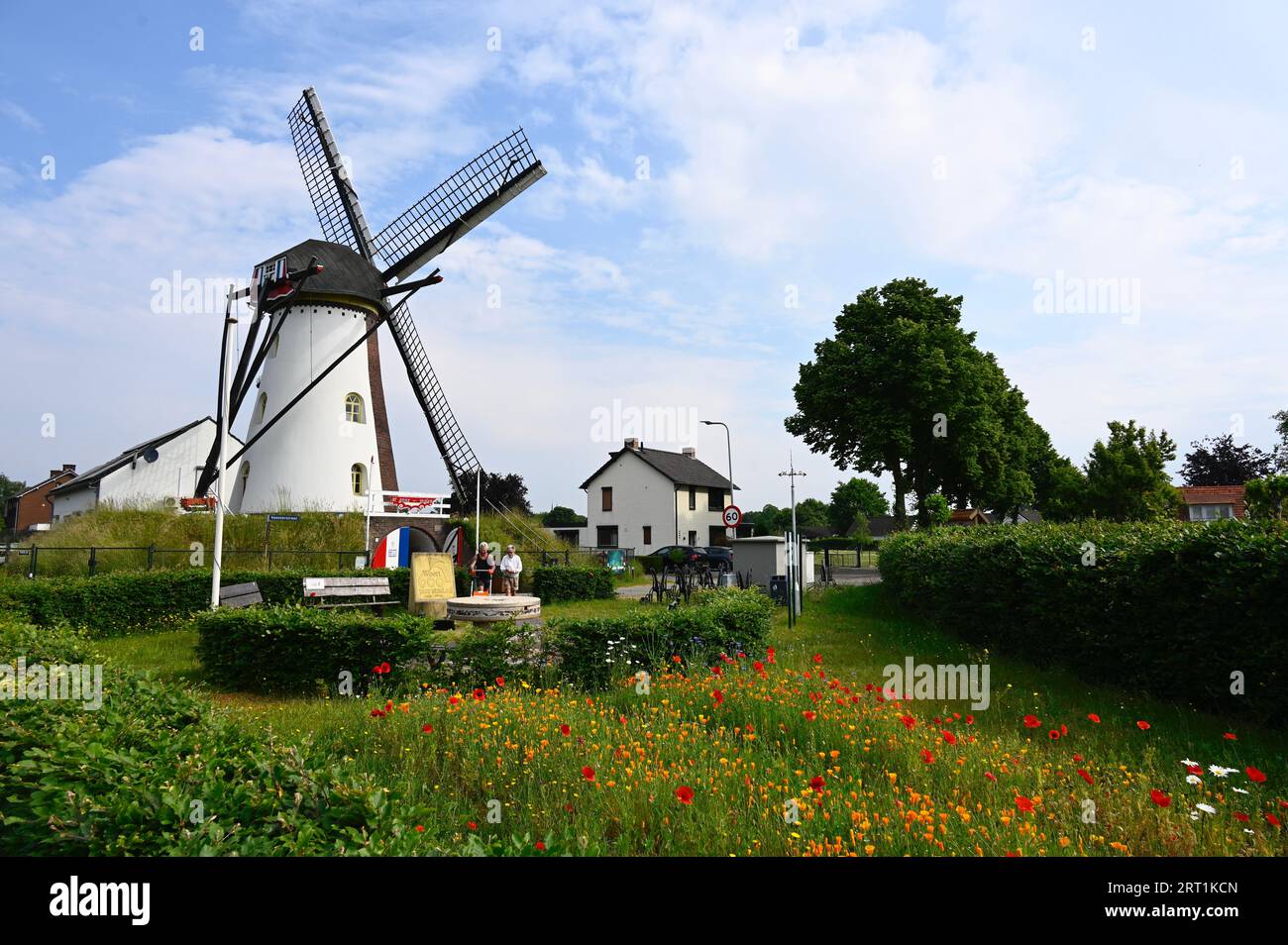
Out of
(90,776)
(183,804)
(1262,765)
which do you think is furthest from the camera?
(1262,765)

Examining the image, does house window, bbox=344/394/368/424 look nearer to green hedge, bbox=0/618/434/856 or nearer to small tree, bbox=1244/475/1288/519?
green hedge, bbox=0/618/434/856

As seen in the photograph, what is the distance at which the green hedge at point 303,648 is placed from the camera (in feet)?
28.8

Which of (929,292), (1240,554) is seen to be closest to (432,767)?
(1240,554)

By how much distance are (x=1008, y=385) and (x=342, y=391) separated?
1473 inches

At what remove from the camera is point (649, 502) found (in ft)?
152

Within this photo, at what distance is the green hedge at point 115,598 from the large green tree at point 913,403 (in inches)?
1146

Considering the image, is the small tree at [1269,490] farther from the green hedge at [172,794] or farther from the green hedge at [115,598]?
the green hedge at [115,598]

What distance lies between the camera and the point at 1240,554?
6.96 m

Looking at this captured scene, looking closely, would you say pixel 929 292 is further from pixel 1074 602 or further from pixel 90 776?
pixel 90 776

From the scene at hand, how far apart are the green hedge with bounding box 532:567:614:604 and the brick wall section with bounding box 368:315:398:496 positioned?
27.1ft

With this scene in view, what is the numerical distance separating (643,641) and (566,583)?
12605mm

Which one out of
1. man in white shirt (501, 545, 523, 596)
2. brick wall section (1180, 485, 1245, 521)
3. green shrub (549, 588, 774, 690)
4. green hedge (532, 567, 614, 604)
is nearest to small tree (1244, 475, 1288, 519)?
green shrub (549, 588, 774, 690)

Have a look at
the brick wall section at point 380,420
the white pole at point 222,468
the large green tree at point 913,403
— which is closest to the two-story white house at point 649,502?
the large green tree at point 913,403
